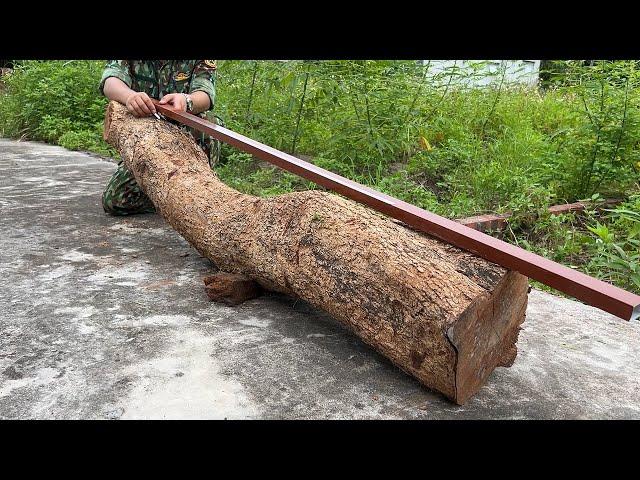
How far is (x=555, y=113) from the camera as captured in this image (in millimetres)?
5332

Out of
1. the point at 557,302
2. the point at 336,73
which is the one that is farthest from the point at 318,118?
the point at 557,302

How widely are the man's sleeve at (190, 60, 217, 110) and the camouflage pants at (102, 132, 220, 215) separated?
33cm

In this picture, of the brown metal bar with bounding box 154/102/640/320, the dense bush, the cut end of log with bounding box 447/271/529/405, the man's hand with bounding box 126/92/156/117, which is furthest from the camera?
the dense bush

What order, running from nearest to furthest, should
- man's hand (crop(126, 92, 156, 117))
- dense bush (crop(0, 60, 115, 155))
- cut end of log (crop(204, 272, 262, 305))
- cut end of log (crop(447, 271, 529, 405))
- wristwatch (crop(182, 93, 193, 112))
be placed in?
cut end of log (crop(447, 271, 529, 405)), cut end of log (crop(204, 272, 262, 305)), man's hand (crop(126, 92, 156, 117)), wristwatch (crop(182, 93, 193, 112)), dense bush (crop(0, 60, 115, 155))

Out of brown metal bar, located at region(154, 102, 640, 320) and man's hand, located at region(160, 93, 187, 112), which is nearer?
brown metal bar, located at region(154, 102, 640, 320)

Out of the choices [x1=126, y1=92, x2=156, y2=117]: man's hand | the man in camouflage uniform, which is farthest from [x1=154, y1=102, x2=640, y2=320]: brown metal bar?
the man in camouflage uniform

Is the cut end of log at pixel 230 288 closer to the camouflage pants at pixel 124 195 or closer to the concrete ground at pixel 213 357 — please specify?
the concrete ground at pixel 213 357

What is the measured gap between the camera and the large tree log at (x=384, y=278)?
177 centimetres

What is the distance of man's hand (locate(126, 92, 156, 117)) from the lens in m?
3.42

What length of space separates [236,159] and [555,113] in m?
2.75

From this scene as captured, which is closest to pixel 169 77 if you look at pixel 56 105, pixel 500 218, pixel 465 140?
pixel 500 218

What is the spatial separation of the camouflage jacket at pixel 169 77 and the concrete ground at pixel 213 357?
111 centimetres

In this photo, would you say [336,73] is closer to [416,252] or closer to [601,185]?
[601,185]

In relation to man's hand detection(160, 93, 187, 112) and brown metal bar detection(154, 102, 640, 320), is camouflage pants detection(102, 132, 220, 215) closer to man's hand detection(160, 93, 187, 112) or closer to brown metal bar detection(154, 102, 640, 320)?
man's hand detection(160, 93, 187, 112)
